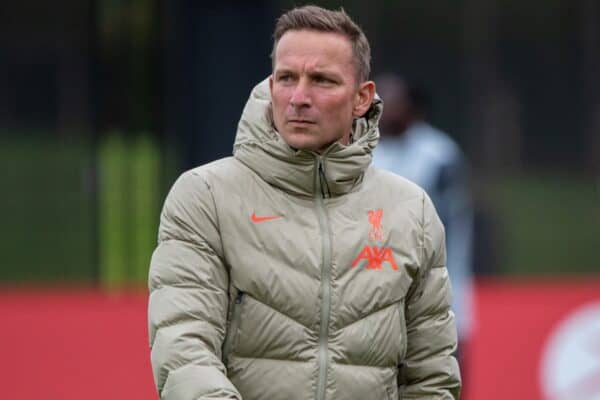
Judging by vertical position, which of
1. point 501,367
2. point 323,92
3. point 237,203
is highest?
point 323,92

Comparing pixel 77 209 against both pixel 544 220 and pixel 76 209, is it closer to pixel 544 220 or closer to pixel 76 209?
pixel 76 209

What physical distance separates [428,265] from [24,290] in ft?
20.0

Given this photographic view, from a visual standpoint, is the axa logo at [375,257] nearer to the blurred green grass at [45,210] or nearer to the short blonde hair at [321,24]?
the short blonde hair at [321,24]

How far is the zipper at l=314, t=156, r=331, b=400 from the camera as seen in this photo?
12.1ft

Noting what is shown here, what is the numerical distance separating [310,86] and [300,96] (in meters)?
0.05

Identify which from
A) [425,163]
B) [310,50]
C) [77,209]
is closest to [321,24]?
[310,50]

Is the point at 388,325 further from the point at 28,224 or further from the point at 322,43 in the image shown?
the point at 28,224

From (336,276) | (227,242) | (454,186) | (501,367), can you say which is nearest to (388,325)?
(336,276)

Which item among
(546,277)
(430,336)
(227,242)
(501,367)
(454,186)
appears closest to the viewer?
(227,242)

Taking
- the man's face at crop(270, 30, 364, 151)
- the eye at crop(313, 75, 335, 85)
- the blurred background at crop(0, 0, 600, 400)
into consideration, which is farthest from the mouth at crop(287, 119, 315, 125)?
the blurred background at crop(0, 0, 600, 400)

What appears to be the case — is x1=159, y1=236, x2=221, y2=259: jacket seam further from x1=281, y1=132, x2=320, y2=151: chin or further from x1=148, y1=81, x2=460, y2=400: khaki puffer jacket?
x1=281, y1=132, x2=320, y2=151: chin

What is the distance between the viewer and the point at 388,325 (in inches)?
150

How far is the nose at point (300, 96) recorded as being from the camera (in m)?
3.76

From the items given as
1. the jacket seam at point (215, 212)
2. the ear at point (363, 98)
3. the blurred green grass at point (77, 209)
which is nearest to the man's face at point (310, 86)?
the ear at point (363, 98)
